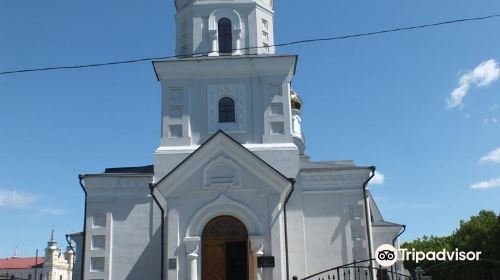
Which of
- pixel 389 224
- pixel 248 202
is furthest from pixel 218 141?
pixel 389 224

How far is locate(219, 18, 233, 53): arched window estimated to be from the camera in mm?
21156

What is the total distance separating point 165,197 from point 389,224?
1098 cm

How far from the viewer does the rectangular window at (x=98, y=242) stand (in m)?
19.2

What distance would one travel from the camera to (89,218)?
19375 mm

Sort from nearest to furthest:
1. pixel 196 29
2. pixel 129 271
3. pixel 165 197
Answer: pixel 165 197
pixel 129 271
pixel 196 29

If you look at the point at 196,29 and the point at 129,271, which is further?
the point at 196,29

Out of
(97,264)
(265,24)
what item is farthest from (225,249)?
(265,24)

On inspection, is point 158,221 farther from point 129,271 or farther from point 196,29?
point 196,29

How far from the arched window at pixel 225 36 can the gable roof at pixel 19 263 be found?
268 feet

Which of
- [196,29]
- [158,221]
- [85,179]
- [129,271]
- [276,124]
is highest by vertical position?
[196,29]

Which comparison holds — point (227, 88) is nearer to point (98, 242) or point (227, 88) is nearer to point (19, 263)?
point (98, 242)

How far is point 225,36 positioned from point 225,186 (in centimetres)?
662

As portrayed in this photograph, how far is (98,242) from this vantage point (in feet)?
63.3

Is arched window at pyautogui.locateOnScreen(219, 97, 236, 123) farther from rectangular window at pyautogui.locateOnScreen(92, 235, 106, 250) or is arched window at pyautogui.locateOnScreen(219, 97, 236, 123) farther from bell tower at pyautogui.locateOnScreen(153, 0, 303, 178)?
rectangular window at pyautogui.locateOnScreen(92, 235, 106, 250)
